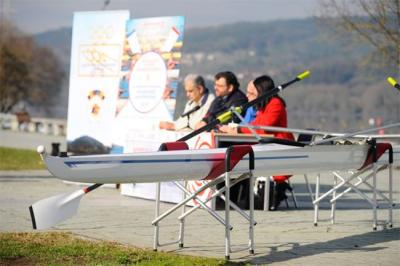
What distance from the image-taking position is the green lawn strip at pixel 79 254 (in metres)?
7.81

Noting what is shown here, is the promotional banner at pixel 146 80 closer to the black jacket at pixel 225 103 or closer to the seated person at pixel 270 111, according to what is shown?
the black jacket at pixel 225 103

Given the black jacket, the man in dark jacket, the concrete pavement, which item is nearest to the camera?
the concrete pavement

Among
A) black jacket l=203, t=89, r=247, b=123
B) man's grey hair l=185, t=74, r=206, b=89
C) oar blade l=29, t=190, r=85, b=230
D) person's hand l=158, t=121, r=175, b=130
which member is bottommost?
oar blade l=29, t=190, r=85, b=230

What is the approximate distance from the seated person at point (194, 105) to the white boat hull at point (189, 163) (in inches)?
139

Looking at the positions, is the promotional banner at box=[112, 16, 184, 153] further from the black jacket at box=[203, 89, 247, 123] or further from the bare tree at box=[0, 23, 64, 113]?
the bare tree at box=[0, 23, 64, 113]

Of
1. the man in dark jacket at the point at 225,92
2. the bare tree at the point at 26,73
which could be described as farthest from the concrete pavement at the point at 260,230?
the bare tree at the point at 26,73

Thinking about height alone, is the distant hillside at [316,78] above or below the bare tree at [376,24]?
above

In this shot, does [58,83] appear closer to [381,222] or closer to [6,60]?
[6,60]

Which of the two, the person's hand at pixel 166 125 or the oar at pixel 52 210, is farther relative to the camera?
the person's hand at pixel 166 125

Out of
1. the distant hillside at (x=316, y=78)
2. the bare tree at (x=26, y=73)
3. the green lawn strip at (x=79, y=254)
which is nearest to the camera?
the green lawn strip at (x=79, y=254)

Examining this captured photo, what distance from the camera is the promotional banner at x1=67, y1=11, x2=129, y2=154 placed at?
15.1 m

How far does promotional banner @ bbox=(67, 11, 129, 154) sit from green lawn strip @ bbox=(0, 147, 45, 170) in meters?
4.00

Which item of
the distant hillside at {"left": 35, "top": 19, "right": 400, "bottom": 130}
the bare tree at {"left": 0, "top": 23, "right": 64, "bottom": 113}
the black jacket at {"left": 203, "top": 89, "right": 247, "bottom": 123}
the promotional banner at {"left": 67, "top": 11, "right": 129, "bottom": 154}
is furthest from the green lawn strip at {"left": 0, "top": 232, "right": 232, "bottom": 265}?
the bare tree at {"left": 0, "top": 23, "right": 64, "bottom": 113}

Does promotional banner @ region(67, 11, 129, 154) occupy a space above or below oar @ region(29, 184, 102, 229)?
above
